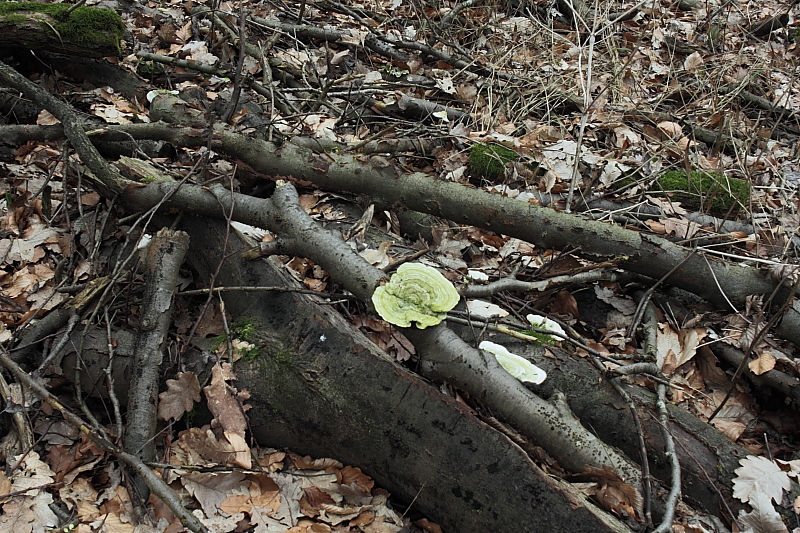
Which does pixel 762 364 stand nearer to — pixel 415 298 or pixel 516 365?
pixel 516 365

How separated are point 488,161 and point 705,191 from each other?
6.40 ft

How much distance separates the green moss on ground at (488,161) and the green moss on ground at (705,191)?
1.33 metres

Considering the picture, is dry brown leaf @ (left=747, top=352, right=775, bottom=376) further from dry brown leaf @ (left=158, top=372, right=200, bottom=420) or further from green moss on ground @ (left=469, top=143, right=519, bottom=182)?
dry brown leaf @ (left=158, top=372, right=200, bottom=420)

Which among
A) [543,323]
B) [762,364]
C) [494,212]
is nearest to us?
[543,323]

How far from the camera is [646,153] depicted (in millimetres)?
5391

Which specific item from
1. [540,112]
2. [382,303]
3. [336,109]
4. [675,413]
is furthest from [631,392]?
[540,112]

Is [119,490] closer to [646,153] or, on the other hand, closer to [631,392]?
[631,392]

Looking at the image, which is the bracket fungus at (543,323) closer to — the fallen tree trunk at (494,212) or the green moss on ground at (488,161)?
the fallen tree trunk at (494,212)

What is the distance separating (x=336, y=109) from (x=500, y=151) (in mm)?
1675

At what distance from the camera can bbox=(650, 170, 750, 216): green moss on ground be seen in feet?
15.1

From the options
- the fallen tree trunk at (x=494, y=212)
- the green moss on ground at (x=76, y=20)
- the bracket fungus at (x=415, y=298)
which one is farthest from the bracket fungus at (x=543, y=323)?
the green moss on ground at (x=76, y=20)

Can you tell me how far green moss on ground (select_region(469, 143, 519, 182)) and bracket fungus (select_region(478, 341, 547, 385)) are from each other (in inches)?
98.8

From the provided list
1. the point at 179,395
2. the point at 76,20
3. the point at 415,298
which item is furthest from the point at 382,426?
the point at 76,20

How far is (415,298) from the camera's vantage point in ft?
8.36
